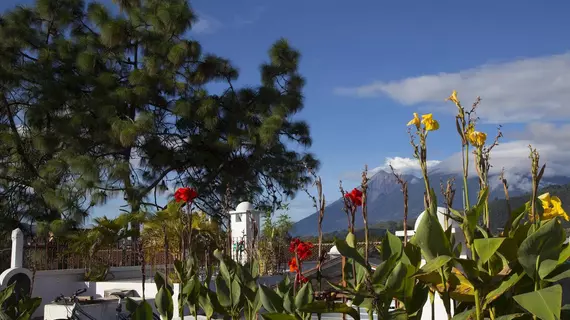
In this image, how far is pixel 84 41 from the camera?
604 inches

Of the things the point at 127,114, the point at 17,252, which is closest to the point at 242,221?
the point at 17,252

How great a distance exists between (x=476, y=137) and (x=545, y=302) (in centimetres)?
58

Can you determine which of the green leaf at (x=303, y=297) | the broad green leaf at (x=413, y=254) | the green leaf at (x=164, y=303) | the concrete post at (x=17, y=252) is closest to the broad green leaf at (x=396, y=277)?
the broad green leaf at (x=413, y=254)

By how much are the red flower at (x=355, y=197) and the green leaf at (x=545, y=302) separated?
0.73 meters

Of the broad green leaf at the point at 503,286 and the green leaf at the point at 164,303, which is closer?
the broad green leaf at the point at 503,286

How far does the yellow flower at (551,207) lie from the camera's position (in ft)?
6.79

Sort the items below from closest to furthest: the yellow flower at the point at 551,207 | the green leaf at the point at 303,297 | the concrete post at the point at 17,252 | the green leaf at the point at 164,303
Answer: the green leaf at the point at 303,297 < the yellow flower at the point at 551,207 < the green leaf at the point at 164,303 < the concrete post at the point at 17,252

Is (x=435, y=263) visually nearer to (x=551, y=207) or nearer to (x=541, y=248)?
(x=541, y=248)

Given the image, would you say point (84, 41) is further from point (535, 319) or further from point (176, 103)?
point (535, 319)

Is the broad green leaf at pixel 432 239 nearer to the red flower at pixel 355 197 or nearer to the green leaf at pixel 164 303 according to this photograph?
the red flower at pixel 355 197

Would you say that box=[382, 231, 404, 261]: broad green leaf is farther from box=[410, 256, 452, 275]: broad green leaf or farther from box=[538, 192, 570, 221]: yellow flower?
box=[538, 192, 570, 221]: yellow flower

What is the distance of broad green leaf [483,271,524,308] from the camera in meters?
1.64

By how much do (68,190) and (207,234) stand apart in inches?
166

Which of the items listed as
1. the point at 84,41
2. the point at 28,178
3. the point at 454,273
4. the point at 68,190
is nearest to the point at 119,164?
the point at 68,190
